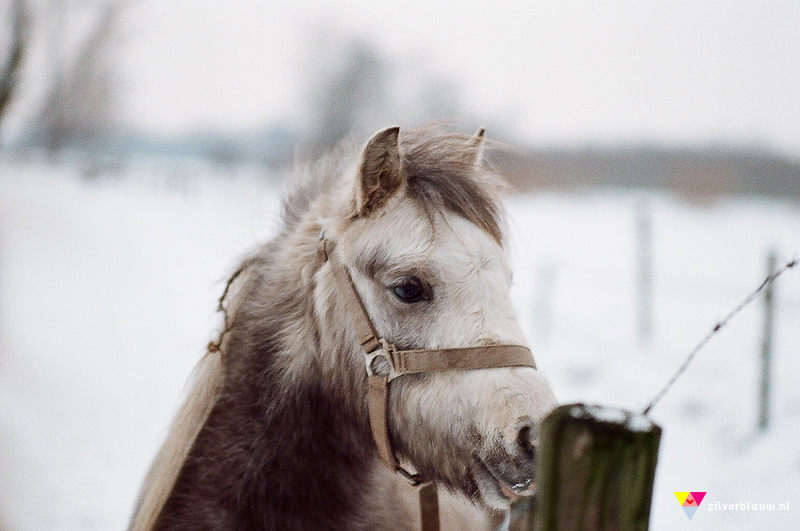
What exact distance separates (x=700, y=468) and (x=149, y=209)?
576 cm

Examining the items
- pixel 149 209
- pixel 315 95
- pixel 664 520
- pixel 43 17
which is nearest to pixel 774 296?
pixel 664 520

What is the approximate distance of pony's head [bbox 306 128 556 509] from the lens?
109 cm

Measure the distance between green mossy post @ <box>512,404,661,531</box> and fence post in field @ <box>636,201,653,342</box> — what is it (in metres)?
4.79

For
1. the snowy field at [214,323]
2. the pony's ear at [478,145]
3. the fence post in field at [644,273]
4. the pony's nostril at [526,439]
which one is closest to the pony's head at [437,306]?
the pony's nostril at [526,439]

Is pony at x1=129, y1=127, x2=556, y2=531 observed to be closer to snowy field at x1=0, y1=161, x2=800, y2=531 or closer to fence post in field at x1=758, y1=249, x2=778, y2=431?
snowy field at x1=0, y1=161, x2=800, y2=531

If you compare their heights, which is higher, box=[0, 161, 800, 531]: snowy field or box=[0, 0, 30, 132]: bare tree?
box=[0, 0, 30, 132]: bare tree

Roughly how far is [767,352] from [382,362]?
3629mm

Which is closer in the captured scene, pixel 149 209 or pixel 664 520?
pixel 664 520

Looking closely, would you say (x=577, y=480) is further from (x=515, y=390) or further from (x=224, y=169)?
(x=224, y=169)

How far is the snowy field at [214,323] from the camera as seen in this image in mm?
3281

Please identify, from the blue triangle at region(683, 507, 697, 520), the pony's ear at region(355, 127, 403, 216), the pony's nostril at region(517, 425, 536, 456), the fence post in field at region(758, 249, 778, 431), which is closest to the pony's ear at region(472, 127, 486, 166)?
the pony's ear at region(355, 127, 403, 216)

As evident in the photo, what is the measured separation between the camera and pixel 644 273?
16.3 ft

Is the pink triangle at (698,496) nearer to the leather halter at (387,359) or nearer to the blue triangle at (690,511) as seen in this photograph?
the blue triangle at (690,511)

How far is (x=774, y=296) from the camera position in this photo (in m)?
3.72
